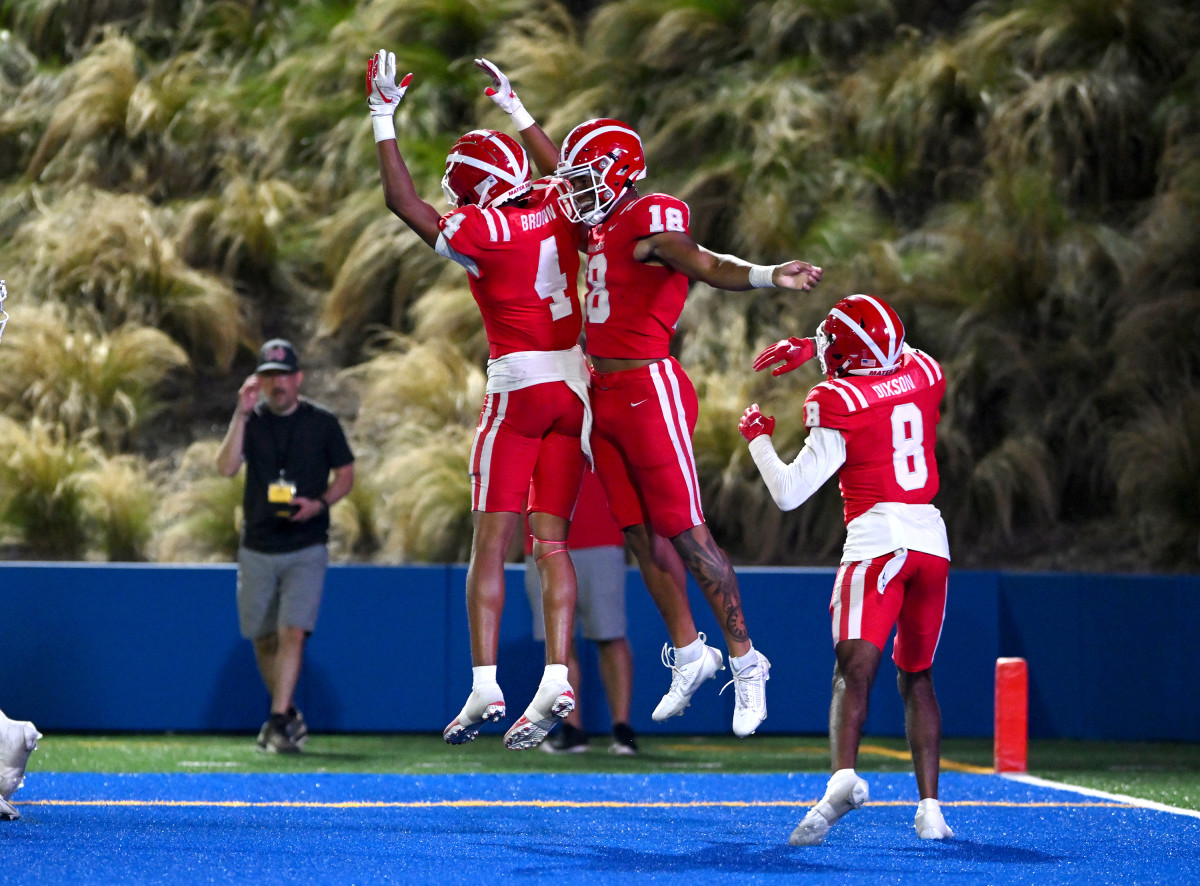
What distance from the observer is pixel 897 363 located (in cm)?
600

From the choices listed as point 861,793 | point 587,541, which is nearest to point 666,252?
point 861,793

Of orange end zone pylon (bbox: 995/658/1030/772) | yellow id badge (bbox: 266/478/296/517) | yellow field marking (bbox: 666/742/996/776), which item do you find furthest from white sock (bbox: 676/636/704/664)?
yellow id badge (bbox: 266/478/296/517)

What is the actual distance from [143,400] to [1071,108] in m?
9.95

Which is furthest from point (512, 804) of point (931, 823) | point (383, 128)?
point (383, 128)

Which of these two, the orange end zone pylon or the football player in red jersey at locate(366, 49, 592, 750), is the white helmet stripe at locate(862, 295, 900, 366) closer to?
the football player in red jersey at locate(366, 49, 592, 750)

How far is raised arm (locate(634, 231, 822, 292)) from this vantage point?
5.70m

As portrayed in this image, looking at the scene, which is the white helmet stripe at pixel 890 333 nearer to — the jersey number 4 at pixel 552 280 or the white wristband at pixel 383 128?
the jersey number 4 at pixel 552 280

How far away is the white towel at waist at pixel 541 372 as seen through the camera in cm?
624

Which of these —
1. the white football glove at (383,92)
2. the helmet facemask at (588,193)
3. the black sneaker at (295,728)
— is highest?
the white football glove at (383,92)

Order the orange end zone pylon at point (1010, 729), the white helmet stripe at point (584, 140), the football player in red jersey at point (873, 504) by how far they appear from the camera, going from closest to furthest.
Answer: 1. the football player in red jersey at point (873, 504)
2. the white helmet stripe at point (584, 140)
3. the orange end zone pylon at point (1010, 729)

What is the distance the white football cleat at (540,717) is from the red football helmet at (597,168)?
1905mm

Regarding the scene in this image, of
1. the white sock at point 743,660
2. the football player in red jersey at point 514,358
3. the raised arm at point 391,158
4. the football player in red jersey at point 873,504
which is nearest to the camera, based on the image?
the football player in red jersey at point 873,504

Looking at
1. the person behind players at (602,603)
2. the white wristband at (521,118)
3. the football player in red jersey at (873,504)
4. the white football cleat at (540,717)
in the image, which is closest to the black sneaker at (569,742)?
the person behind players at (602,603)

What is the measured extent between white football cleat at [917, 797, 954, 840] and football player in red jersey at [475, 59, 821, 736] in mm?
749
